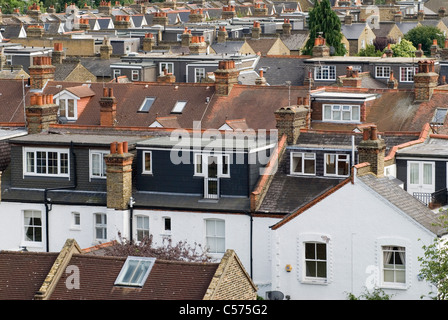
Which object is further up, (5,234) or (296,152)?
(296,152)

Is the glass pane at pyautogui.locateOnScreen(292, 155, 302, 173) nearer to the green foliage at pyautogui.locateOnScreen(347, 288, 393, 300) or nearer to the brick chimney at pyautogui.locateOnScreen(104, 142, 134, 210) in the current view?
the brick chimney at pyautogui.locateOnScreen(104, 142, 134, 210)

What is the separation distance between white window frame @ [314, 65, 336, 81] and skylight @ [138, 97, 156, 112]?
2304cm

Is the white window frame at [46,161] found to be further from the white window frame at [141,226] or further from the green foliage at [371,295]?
the green foliage at [371,295]

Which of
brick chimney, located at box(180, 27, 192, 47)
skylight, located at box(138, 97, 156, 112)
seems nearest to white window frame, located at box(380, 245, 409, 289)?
skylight, located at box(138, 97, 156, 112)

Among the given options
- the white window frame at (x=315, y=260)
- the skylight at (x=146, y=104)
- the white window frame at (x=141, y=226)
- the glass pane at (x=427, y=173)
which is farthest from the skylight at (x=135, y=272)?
the skylight at (x=146, y=104)

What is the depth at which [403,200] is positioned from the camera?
157ft

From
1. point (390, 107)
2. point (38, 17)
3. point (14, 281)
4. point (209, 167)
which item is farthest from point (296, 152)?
point (38, 17)

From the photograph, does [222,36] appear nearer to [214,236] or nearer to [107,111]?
[107,111]

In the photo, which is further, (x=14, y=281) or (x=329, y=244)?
(x=329, y=244)

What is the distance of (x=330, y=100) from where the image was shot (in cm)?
7331

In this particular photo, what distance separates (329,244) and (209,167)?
321 inches

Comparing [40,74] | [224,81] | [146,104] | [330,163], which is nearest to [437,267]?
[330,163]

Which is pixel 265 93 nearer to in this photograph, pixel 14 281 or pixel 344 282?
pixel 344 282

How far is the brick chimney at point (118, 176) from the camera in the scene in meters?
53.8
